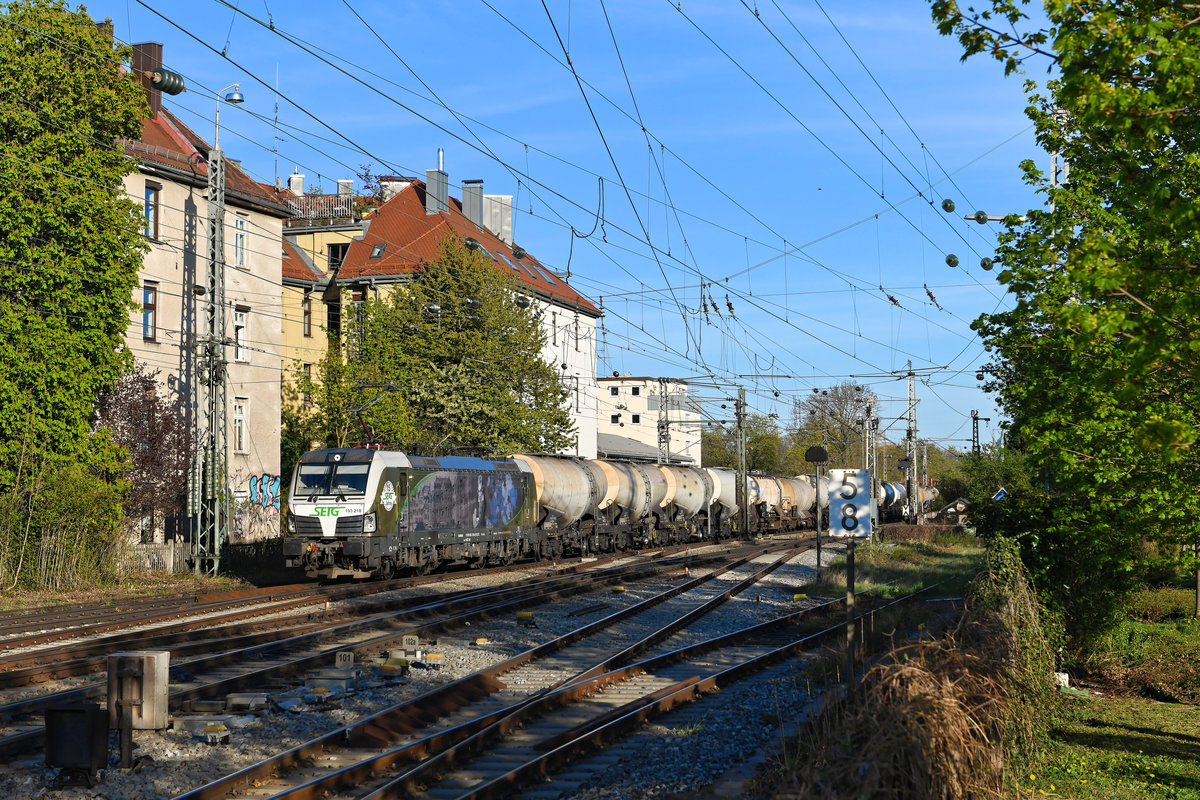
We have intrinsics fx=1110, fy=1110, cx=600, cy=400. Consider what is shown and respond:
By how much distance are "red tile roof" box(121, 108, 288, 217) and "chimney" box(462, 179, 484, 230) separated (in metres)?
24.3

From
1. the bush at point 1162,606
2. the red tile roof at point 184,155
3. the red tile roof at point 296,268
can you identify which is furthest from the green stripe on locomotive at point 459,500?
the red tile roof at point 296,268

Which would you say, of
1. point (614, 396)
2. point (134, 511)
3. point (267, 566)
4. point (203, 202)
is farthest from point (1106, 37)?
point (614, 396)

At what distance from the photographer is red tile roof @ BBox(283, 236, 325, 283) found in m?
47.2

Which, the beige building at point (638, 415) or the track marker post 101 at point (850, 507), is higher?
the beige building at point (638, 415)

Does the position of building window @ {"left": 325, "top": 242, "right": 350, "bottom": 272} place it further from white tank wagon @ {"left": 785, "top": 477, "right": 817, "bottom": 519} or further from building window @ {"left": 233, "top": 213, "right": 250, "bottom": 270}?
white tank wagon @ {"left": 785, "top": 477, "right": 817, "bottom": 519}

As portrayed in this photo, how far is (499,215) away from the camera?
6869cm

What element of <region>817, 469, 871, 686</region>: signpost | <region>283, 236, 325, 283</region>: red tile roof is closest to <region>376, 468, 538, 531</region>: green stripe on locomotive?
<region>817, 469, 871, 686</region>: signpost

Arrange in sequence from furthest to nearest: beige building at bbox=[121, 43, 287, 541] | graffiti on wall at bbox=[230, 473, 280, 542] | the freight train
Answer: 1. graffiti on wall at bbox=[230, 473, 280, 542]
2. beige building at bbox=[121, 43, 287, 541]
3. the freight train

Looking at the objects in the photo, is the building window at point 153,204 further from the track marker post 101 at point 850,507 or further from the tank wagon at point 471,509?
the track marker post 101 at point 850,507

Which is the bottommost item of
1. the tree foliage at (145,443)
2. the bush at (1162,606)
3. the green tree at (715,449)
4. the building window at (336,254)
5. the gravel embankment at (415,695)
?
the bush at (1162,606)

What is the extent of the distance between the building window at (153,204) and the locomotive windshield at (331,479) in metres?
11.5

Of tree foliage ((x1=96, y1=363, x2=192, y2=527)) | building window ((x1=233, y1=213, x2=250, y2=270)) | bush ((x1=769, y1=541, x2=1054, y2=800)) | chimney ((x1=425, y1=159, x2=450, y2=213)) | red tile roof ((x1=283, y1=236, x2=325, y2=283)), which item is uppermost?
chimney ((x1=425, y1=159, x2=450, y2=213))

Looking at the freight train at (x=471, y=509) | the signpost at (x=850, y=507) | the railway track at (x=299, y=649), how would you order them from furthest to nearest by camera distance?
1. the freight train at (x=471, y=509)
2. the signpost at (x=850, y=507)
3. the railway track at (x=299, y=649)

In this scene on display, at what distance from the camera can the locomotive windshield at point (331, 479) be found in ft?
84.9
